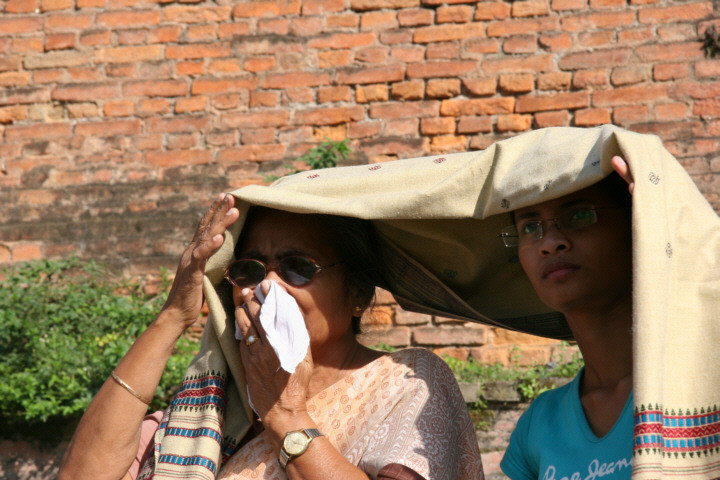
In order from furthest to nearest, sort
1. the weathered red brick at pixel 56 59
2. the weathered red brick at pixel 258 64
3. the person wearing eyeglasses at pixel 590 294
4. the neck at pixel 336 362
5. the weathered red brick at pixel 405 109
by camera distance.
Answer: the weathered red brick at pixel 56 59 < the weathered red brick at pixel 258 64 < the weathered red brick at pixel 405 109 < the neck at pixel 336 362 < the person wearing eyeglasses at pixel 590 294

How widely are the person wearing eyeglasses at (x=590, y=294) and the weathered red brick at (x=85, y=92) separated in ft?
12.5

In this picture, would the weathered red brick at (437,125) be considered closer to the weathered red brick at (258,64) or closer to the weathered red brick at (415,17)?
the weathered red brick at (415,17)

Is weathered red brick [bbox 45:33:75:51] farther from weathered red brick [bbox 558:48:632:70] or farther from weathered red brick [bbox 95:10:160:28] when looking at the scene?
weathered red brick [bbox 558:48:632:70]

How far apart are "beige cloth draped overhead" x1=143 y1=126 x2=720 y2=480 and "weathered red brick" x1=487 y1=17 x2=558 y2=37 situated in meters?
2.56

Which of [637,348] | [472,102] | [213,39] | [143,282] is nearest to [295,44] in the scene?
[213,39]

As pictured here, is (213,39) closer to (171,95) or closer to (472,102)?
(171,95)

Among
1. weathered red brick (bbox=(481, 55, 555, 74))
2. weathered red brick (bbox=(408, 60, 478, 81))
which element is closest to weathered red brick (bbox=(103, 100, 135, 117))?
weathered red brick (bbox=(408, 60, 478, 81))

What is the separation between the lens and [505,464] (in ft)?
8.15

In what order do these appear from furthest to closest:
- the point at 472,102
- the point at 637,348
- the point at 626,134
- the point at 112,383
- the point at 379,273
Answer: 1. the point at 472,102
2. the point at 379,273
3. the point at 112,383
4. the point at 626,134
5. the point at 637,348

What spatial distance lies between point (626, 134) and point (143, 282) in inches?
146

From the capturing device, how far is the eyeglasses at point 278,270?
100 inches

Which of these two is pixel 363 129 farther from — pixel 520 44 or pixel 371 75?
pixel 520 44

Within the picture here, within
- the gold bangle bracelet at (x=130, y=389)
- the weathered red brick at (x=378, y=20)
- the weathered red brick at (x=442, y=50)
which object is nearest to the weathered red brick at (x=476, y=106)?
the weathered red brick at (x=442, y=50)

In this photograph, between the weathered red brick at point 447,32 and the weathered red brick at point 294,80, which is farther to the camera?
the weathered red brick at point 294,80
